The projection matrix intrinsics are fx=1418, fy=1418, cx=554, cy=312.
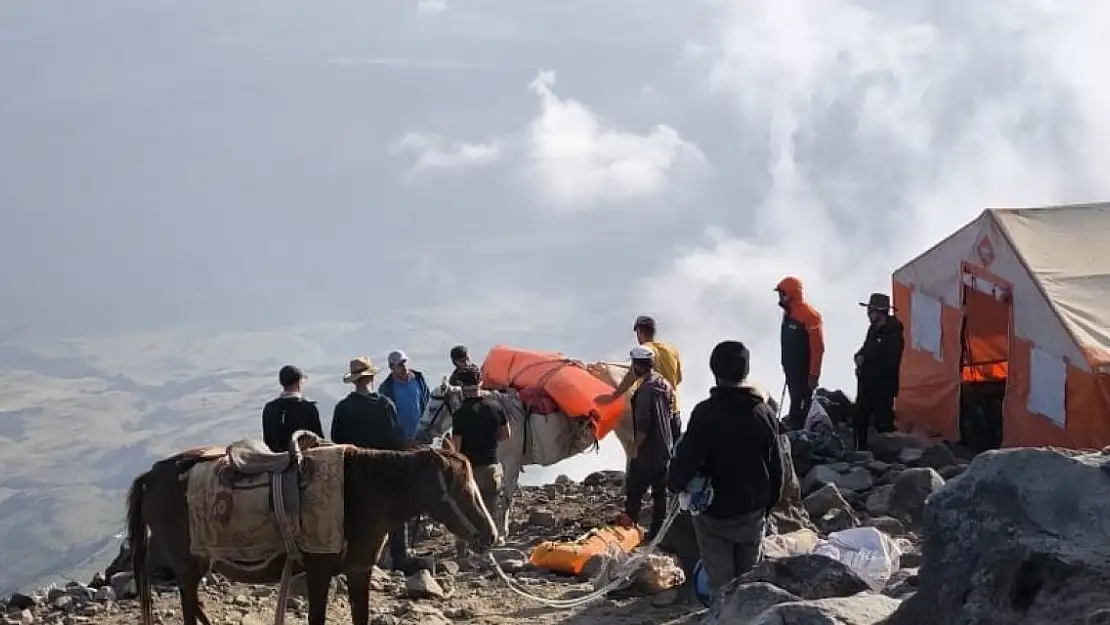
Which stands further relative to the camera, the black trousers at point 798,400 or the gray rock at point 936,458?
the black trousers at point 798,400

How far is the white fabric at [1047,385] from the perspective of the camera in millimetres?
14062

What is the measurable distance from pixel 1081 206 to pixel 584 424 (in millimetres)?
7078

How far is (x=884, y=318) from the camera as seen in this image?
14.7 meters

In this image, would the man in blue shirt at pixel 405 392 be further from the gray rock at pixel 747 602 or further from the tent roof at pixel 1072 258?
the tent roof at pixel 1072 258

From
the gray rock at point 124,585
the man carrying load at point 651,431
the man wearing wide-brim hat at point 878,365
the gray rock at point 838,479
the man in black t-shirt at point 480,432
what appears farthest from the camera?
the man wearing wide-brim hat at point 878,365

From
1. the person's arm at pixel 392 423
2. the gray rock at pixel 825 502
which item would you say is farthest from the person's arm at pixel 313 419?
the gray rock at pixel 825 502

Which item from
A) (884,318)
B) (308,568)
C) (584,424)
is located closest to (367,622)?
(308,568)

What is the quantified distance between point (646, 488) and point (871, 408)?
434cm

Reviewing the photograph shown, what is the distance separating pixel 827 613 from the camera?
17.6ft

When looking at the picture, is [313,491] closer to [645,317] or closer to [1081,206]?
[645,317]

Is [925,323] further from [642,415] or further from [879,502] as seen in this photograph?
[642,415]

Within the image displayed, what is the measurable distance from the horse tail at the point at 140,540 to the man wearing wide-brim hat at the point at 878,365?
815 cm

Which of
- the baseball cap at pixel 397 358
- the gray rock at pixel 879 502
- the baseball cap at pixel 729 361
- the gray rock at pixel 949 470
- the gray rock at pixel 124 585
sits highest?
the baseball cap at pixel 397 358

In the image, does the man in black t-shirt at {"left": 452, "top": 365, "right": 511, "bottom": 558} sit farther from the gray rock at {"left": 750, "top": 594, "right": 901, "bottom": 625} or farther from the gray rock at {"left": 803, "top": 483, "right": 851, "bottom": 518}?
the gray rock at {"left": 750, "top": 594, "right": 901, "bottom": 625}
